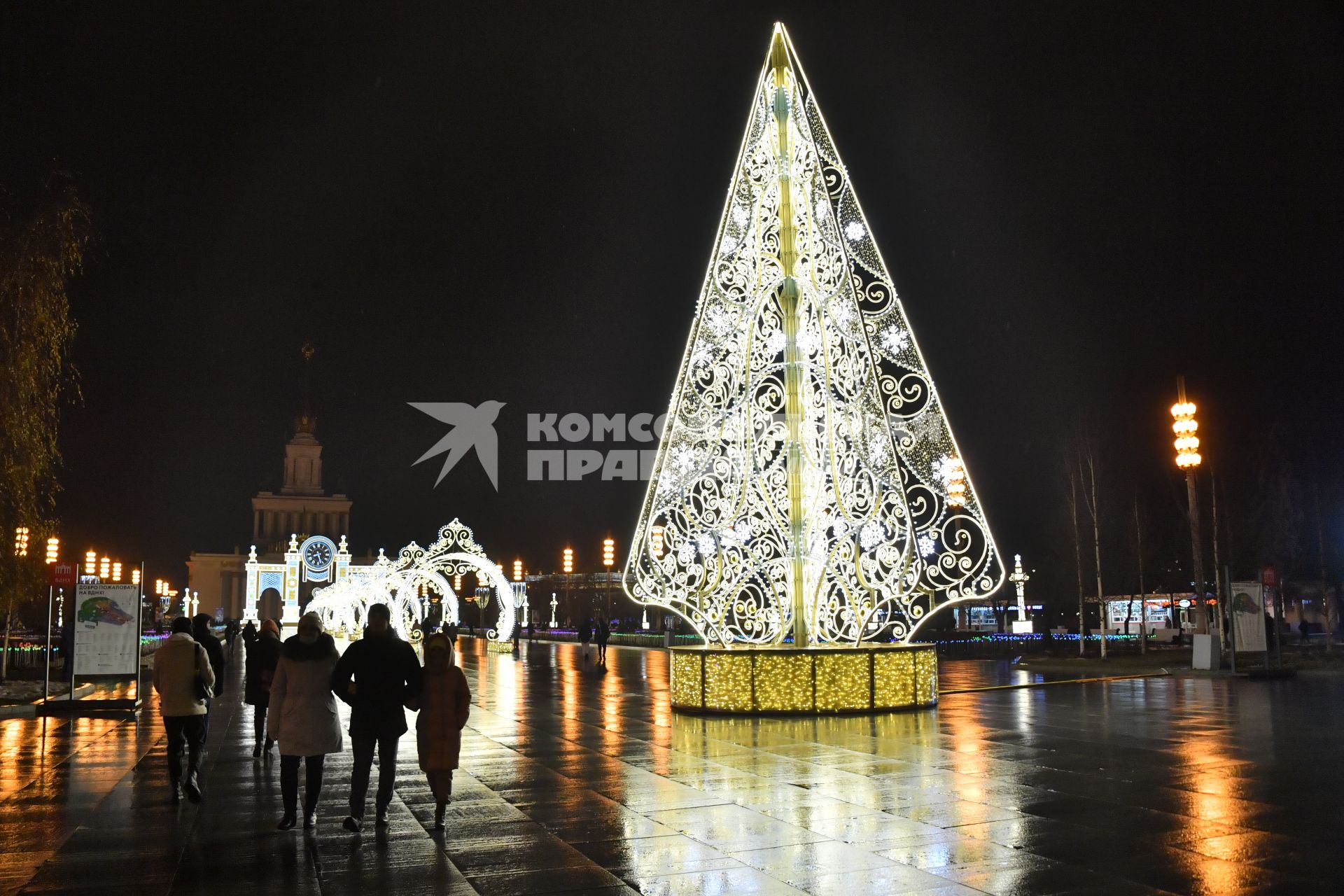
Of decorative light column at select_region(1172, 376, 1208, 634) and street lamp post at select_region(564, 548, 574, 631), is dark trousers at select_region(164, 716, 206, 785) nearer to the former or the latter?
decorative light column at select_region(1172, 376, 1208, 634)

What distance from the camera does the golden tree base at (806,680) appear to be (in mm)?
14375

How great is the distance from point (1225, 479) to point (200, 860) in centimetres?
4096

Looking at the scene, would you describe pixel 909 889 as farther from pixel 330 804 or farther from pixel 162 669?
pixel 162 669

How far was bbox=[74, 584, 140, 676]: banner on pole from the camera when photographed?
17.2 m

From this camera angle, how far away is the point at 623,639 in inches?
1804

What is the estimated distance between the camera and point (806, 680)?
47.2 feet

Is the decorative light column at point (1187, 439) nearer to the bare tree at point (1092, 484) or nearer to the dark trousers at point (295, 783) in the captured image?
the bare tree at point (1092, 484)

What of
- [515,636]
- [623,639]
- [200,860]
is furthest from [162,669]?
[623,639]

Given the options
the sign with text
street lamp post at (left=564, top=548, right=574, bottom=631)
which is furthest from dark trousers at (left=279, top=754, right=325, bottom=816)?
street lamp post at (left=564, top=548, right=574, bottom=631)

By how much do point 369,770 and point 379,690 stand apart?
1.75 feet

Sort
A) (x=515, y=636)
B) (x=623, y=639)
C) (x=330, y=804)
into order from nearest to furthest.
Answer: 1. (x=330, y=804)
2. (x=515, y=636)
3. (x=623, y=639)

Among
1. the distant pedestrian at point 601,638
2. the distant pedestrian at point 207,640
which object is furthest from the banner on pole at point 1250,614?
the distant pedestrian at point 207,640

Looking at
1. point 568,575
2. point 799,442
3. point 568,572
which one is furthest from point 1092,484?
point 568,575

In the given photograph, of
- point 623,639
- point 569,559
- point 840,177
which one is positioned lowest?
point 623,639
